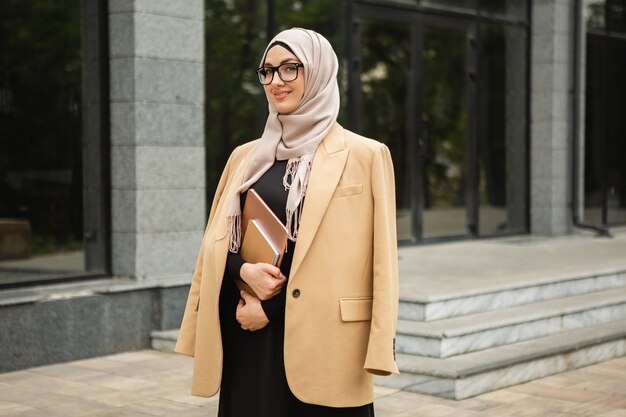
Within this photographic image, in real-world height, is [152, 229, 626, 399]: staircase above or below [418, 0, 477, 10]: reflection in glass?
below

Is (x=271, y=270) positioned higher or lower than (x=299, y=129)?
lower

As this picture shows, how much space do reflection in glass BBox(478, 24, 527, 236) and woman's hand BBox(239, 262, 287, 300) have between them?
32.7 feet

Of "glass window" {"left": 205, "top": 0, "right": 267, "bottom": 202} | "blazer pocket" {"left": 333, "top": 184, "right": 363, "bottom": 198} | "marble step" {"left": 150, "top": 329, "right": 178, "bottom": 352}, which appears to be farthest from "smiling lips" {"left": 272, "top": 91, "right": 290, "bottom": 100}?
"glass window" {"left": 205, "top": 0, "right": 267, "bottom": 202}

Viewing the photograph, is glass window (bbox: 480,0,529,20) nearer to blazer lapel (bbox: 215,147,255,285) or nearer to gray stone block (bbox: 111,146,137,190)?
gray stone block (bbox: 111,146,137,190)

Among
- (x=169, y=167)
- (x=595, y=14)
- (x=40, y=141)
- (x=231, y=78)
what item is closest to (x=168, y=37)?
(x=169, y=167)

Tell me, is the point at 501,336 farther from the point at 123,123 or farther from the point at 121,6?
the point at 121,6

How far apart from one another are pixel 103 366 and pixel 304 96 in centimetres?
451

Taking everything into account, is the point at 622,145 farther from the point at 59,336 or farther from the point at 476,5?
the point at 59,336

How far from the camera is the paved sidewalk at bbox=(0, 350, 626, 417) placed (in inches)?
242

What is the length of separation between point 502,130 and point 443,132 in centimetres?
126

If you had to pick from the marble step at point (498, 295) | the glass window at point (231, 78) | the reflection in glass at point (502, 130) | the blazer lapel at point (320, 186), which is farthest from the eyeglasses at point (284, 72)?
the reflection in glass at point (502, 130)

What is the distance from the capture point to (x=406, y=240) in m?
12.1

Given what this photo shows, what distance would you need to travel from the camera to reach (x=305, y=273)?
3459 mm

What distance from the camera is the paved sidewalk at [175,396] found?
6.14 m
